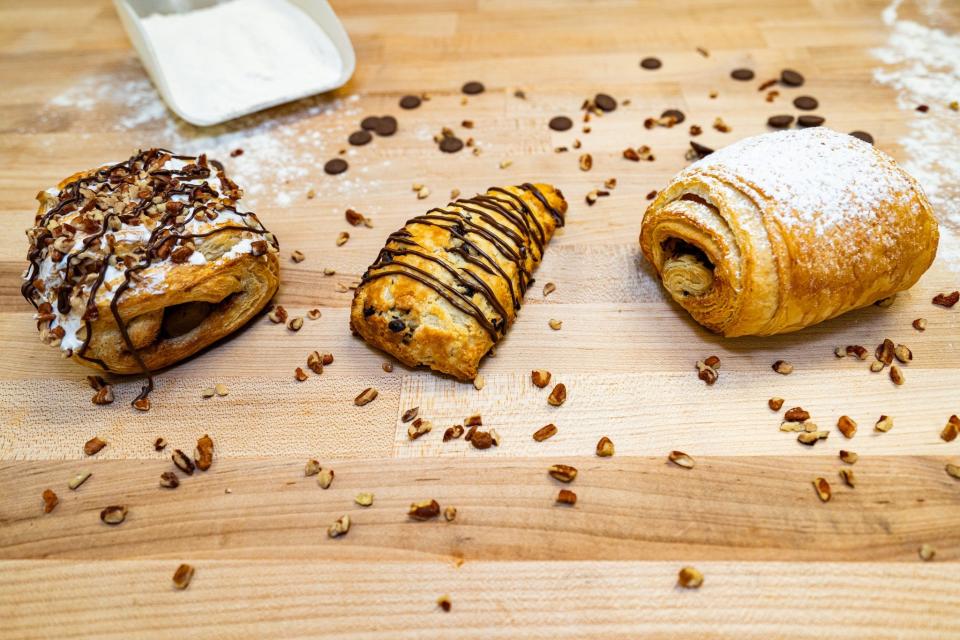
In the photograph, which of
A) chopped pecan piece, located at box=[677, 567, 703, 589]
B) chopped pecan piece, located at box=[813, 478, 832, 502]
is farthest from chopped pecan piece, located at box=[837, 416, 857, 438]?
chopped pecan piece, located at box=[677, 567, 703, 589]

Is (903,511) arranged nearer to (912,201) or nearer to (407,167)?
(912,201)

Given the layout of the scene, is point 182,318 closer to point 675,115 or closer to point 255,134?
point 255,134

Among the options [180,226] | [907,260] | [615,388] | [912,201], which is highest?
[912,201]

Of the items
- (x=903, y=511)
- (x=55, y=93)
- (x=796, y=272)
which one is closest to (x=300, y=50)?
(x=55, y=93)

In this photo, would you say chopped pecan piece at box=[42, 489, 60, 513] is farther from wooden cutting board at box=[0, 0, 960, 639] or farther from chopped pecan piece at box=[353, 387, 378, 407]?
chopped pecan piece at box=[353, 387, 378, 407]

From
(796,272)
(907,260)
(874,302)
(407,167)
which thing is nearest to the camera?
(796,272)

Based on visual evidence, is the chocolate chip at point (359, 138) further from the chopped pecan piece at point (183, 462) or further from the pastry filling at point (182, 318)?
the chopped pecan piece at point (183, 462)
